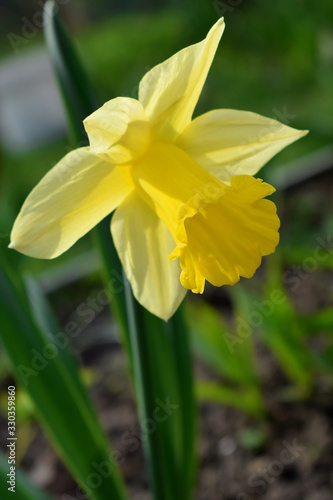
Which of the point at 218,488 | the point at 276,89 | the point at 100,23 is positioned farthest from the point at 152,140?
the point at 100,23

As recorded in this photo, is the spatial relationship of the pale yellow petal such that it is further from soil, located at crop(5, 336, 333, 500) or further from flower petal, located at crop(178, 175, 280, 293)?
soil, located at crop(5, 336, 333, 500)

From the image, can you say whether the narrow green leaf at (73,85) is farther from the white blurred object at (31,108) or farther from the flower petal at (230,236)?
the white blurred object at (31,108)

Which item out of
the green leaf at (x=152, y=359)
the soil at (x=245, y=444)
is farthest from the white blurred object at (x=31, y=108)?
the green leaf at (x=152, y=359)

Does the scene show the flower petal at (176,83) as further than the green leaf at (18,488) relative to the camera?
No

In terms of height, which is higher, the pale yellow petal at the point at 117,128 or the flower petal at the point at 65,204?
the pale yellow petal at the point at 117,128

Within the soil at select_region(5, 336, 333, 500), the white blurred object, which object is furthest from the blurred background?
the white blurred object

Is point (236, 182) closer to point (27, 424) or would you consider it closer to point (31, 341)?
point (31, 341)
